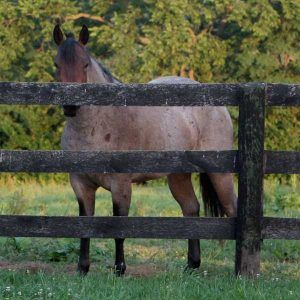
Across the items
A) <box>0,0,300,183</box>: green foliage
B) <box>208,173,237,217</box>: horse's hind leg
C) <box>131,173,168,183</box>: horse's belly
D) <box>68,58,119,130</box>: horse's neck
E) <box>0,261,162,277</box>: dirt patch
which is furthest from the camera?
<box>0,0,300,183</box>: green foliage

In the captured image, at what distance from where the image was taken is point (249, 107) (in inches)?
228

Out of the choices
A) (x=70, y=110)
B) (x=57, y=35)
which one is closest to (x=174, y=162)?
(x=70, y=110)

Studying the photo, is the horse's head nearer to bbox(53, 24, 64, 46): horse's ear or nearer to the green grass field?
bbox(53, 24, 64, 46): horse's ear

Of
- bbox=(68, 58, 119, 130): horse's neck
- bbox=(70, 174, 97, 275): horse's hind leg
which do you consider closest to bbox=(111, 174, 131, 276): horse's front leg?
bbox=(70, 174, 97, 275): horse's hind leg

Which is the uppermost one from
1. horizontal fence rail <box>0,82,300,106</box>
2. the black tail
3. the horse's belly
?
horizontal fence rail <box>0,82,300,106</box>

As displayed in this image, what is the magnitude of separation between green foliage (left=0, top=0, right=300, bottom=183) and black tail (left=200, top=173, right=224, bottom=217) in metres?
12.4

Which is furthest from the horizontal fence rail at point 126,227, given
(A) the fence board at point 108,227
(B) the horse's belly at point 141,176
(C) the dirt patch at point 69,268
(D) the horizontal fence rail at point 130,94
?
(B) the horse's belly at point 141,176

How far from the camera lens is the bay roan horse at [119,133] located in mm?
6668

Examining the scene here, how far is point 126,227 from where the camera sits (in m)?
5.82

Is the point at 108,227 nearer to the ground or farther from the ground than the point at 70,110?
nearer to the ground

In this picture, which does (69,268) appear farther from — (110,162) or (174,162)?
(174,162)

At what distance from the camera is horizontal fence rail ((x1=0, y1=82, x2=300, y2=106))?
5824 mm

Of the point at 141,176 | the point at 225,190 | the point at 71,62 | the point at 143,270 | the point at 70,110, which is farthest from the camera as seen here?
the point at 225,190

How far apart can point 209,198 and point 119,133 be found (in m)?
1.79
